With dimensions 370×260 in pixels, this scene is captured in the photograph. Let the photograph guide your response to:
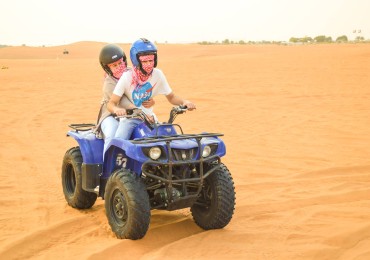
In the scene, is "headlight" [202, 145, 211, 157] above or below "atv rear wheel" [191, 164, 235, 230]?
above

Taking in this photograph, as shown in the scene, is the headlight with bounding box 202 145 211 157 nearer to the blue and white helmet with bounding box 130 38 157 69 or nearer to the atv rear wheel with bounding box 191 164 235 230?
the atv rear wheel with bounding box 191 164 235 230

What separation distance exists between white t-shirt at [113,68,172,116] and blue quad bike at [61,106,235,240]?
0.27 meters

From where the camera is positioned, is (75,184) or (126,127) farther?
(75,184)

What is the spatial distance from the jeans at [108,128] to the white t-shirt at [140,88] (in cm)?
31

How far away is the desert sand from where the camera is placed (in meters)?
5.05

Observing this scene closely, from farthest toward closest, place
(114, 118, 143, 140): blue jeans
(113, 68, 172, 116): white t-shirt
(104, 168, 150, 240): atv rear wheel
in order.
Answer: (113, 68, 172, 116): white t-shirt
(114, 118, 143, 140): blue jeans
(104, 168, 150, 240): atv rear wheel

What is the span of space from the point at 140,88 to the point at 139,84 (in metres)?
0.05

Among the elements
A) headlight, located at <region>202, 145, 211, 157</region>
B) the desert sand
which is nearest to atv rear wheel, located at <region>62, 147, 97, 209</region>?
the desert sand

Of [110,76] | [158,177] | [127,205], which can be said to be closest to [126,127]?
[158,177]

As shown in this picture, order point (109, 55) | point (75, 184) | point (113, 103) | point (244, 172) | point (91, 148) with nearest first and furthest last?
point (113, 103) → point (91, 148) → point (109, 55) → point (75, 184) → point (244, 172)

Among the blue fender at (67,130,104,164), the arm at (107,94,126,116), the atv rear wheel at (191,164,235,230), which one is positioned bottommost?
the atv rear wheel at (191,164,235,230)

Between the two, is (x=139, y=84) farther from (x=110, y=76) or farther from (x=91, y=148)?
(x=91, y=148)

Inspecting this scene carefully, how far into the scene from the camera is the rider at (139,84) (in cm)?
564

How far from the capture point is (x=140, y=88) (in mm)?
5895
